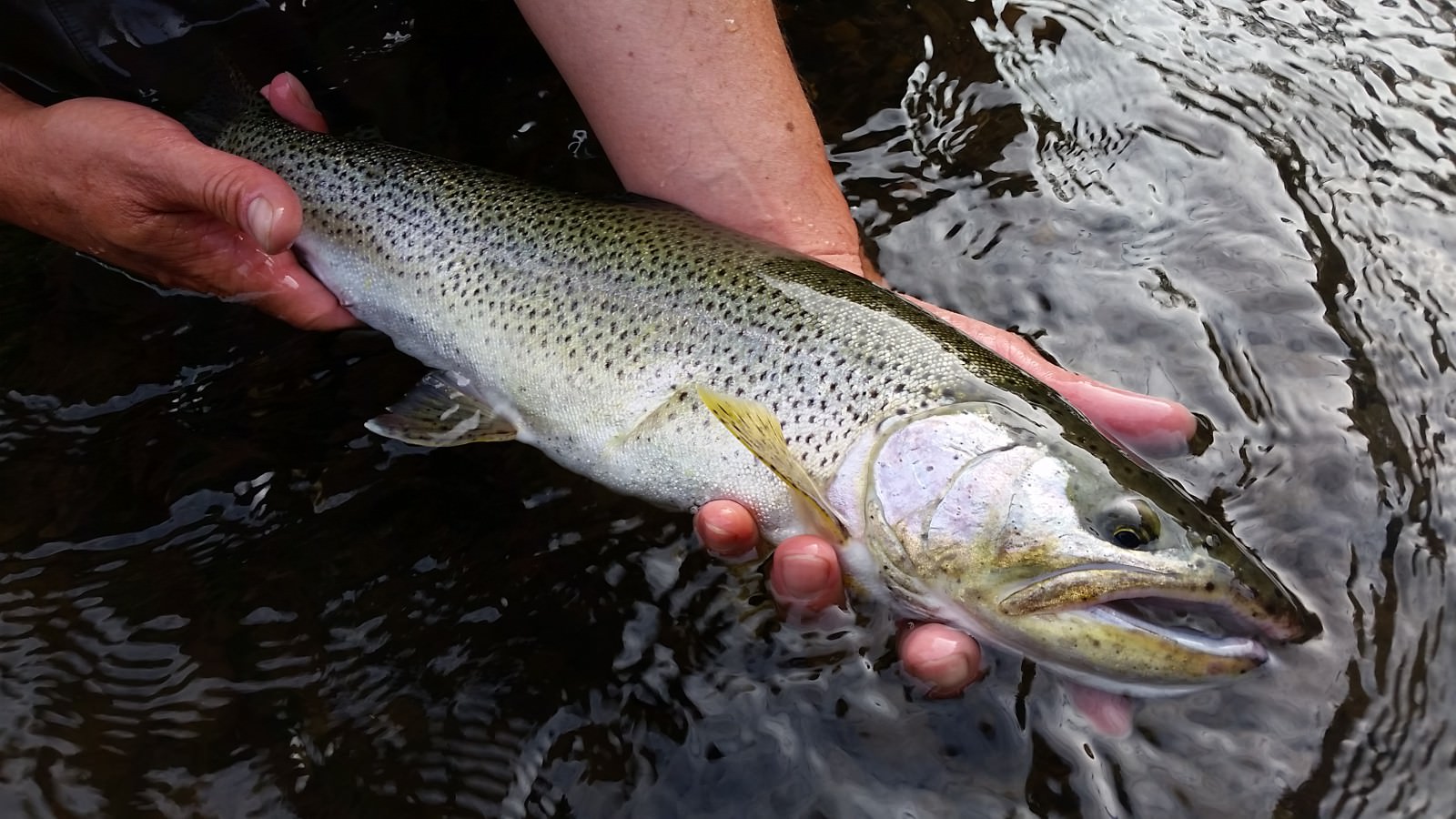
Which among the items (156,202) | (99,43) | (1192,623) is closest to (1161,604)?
(1192,623)

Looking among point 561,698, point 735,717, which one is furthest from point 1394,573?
point 561,698

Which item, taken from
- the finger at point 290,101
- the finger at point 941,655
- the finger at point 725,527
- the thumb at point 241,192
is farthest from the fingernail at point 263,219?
the finger at point 941,655

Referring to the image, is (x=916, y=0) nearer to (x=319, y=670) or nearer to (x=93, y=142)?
(x=93, y=142)

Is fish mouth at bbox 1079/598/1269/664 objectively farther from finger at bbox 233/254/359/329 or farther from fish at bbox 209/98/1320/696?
finger at bbox 233/254/359/329

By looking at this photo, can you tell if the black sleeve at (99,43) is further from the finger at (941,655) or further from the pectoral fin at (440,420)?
the finger at (941,655)

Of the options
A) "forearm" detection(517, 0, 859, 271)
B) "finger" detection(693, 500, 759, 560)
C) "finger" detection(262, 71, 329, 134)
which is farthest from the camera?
"finger" detection(262, 71, 329, 134)

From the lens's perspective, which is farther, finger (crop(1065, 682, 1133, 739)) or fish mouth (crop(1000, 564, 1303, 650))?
finger (crop(1065, 682, 1133, 739))

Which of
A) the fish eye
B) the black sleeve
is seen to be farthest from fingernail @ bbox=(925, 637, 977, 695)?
the black sleeve

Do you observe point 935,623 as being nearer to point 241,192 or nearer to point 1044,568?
point 1044,568
